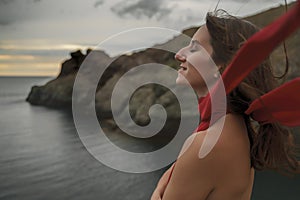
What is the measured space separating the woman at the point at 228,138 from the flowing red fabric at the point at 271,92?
0.01 meters

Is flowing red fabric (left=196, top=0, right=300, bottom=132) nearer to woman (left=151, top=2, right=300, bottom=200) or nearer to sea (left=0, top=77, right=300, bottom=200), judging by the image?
woman (left=151, top=2, right=300, bottom=200)

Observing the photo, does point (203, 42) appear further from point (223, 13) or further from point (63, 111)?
point (63, 111)

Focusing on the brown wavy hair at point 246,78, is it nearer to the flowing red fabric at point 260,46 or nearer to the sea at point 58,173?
the flowing red fabric at point 260,46

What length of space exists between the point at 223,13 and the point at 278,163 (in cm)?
17

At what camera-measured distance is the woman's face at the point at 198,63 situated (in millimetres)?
376

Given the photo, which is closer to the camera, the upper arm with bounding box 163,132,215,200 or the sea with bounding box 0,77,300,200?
the upper arm with bounding box 163,132,215,200

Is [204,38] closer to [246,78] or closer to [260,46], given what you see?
[246,78]

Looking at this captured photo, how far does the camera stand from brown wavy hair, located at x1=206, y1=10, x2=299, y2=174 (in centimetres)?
37

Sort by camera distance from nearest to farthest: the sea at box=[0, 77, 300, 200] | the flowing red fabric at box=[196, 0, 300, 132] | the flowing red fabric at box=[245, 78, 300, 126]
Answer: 1. the flowing red fabric at box=[196, 0, 300, 132]
2. the flowing red fabric at box=[245, 78, 300, 126]
3. the sea at box=[0, 77, 300, 200]

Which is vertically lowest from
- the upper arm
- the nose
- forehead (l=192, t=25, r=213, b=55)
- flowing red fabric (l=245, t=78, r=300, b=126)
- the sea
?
the sea

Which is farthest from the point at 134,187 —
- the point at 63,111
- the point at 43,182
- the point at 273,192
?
the point at 63,111

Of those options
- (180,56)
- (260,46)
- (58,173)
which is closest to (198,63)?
(180,56)

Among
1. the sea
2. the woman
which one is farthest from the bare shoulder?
the sea

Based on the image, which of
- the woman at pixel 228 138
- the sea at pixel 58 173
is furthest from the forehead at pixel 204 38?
the sea at pixel 58 173
